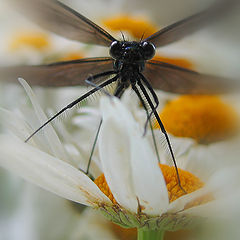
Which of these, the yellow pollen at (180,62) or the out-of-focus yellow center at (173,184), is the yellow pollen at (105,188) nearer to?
the out-of-focus yellow center at (173,184)

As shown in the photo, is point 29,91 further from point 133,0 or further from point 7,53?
point 133,0

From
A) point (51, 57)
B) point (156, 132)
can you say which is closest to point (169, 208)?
point (156, 132)

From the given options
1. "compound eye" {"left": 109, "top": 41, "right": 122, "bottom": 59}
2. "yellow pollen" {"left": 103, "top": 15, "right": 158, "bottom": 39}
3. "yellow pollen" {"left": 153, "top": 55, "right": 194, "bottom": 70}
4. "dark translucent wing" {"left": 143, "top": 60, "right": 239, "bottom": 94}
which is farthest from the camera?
"yellow pollen" {"left": 103, "top": 15, "right": 158, "bottom": 39}

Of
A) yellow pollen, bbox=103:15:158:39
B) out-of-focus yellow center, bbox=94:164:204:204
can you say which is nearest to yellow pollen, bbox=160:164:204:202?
out-of-focus yellow center, bbox=94:164:204:204

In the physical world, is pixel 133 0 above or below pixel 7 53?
above

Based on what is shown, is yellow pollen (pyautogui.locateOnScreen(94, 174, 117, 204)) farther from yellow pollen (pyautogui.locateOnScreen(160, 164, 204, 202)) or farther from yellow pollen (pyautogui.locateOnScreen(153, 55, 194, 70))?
yellow pollen (pyautogui.locateOnScreen(153, 55, 194, 70))
